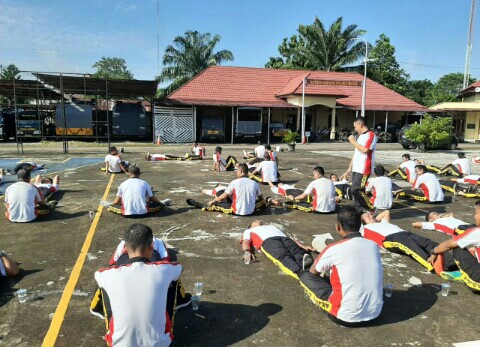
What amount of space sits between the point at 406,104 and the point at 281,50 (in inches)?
632

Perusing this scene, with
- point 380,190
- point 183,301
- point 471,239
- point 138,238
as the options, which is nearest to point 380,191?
point 380,190

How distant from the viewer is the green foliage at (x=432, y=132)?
23984 millimetres

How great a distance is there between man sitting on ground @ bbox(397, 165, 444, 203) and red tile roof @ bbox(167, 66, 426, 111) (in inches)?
856

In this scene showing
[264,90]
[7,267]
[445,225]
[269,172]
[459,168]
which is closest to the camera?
[7,267]

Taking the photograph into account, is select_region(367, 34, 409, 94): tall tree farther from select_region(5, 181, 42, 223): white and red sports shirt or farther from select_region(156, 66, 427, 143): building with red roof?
select_region(5, 181, 42, 223): white and red sports shirt

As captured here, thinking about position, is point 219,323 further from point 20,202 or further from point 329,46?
point 329,46

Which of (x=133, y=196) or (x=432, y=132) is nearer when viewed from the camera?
(x=133, y=196)

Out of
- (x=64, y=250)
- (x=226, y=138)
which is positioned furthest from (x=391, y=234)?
(x=226, y=138)

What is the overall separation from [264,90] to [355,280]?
31.9 meters

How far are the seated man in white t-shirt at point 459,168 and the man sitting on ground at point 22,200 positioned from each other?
41.8 feet

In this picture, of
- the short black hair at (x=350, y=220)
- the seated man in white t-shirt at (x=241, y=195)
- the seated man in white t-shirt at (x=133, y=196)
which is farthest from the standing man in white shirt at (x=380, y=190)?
the short black hair at (x=350, y=220)

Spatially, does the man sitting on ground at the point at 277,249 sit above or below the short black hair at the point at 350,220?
below

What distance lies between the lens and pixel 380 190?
27.8 feet

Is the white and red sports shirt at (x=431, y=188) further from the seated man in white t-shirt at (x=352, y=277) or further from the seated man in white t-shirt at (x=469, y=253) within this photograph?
the seated man in white t-shirt at (x=352, y=277)
